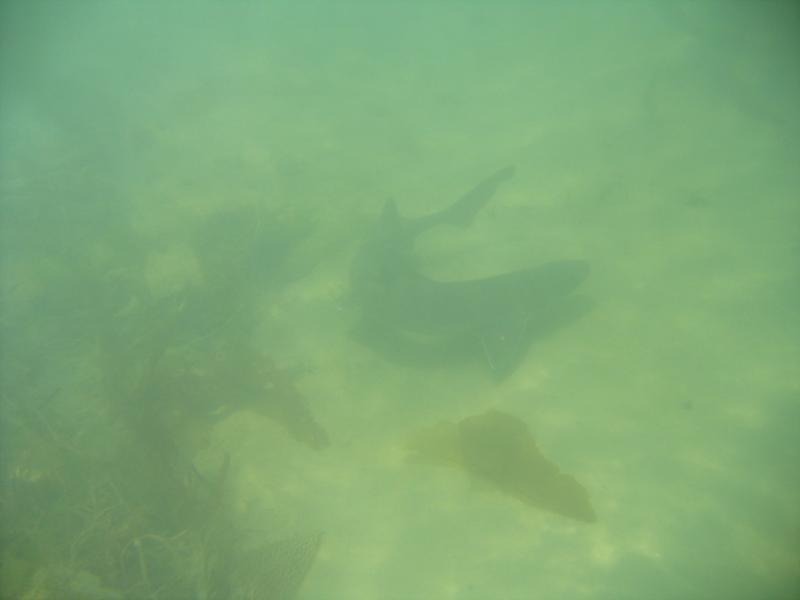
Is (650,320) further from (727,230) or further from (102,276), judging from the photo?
(102,276)

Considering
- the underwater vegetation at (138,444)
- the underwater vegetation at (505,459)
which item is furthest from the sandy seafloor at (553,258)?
the underwater vegetation at (138,444)

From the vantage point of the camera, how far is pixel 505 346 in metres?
6.74

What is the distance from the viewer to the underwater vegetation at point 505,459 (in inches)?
204

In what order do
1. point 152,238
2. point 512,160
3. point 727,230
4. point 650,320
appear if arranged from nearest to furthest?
point 650,320 → point 727,230 → point 152,238 → point 512,160

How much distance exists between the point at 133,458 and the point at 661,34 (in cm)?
2102

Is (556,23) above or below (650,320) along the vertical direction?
above

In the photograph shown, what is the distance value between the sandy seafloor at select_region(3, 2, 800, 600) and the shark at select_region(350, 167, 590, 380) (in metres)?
0.30

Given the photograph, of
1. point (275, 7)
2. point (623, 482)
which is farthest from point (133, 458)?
point (275, 7)

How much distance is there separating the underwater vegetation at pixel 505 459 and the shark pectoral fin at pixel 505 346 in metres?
0.75

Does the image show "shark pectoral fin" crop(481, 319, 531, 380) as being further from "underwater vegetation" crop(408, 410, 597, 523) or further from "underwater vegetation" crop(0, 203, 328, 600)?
"underwater vegetation" crop(0, 203, 328, 600)

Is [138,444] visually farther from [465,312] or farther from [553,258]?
[553,258]

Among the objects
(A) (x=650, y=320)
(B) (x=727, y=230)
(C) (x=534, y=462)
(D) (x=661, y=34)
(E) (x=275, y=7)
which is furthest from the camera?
(E) (x=275, y=7)

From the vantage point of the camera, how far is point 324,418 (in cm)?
656

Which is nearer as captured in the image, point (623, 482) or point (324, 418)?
point (623, 482)
